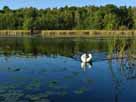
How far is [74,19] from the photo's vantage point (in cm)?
9569

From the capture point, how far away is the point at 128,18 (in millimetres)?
89250

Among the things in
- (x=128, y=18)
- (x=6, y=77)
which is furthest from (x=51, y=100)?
(x=128, y=18)

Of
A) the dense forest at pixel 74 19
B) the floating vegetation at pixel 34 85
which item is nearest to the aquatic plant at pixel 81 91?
the floating vegetation at pixel 34 85

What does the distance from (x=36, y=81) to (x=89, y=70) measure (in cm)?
462

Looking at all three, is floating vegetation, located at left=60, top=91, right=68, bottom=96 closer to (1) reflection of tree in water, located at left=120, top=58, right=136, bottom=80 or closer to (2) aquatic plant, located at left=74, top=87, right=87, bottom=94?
(2) aquatic plant, located at left=74, top=87, right=87, bottom=94

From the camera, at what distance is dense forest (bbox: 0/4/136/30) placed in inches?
3499

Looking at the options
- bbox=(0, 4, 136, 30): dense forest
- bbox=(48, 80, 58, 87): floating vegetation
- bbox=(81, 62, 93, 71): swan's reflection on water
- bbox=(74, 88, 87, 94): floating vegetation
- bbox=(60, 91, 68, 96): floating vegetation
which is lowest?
bbox=(81, 62, 93, 71): swan's reflection on water

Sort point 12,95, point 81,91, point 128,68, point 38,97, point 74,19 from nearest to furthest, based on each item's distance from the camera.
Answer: point 38,97
point 12,95
point 81,91
point 128,68
point 74,19

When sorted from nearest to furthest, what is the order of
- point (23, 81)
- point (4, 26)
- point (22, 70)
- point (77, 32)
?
1. point (23, 81)
2. point (22, 70)
3. point (77, 32)
4. point (4, 26)

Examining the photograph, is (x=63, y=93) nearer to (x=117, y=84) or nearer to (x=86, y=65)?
(x=117, y=84)

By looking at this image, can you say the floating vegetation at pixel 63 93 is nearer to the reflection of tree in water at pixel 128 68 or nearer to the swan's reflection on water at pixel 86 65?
the reflection of tree in water at pixel 128 68

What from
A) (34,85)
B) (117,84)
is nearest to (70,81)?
(34,85)

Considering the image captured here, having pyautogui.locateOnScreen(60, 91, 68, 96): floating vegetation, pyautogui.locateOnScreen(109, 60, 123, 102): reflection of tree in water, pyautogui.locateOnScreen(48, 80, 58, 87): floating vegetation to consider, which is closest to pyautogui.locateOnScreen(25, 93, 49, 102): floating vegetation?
pyautogui.locateOnScreen(60, 91, 68, 96): floating vegetation

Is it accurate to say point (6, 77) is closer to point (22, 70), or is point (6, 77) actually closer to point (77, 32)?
point (22, 70)
